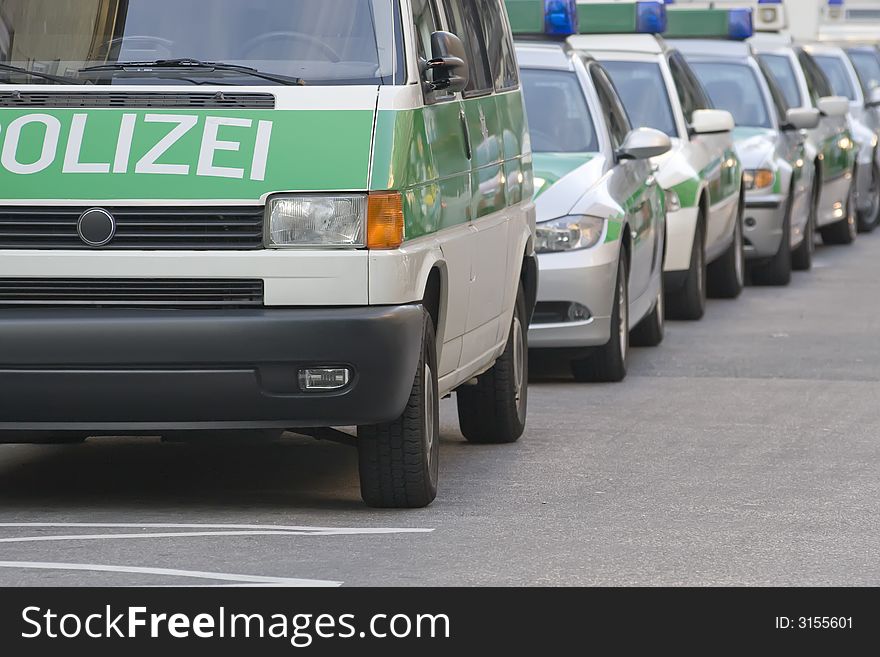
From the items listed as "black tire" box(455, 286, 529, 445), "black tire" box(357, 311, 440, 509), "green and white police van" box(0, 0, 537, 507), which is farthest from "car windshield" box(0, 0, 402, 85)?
"black tire" box(455, 286, 529, 445)

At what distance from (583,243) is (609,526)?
3.76 m

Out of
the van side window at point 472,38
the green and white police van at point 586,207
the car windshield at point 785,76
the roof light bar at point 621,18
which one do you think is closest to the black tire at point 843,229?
the car windshield at point 785,76

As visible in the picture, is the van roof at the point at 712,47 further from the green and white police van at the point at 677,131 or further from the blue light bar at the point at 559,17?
the blue light bar at the point at 559,17

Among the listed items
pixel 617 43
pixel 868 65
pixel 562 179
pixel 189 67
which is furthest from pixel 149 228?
pixel 868 65

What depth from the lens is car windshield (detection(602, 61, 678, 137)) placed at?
13867 millimetres

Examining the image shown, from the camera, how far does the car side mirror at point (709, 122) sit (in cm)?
1365

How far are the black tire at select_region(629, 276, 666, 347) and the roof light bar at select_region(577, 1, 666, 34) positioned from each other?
2.42 meters

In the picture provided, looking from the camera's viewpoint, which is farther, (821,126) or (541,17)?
(821,126)

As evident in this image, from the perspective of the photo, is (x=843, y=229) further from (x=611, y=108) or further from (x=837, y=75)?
(x=611, y=108)

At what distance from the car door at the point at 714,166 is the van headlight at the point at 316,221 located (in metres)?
7.24

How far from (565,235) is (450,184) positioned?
3.21m

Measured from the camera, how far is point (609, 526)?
23.3 feet

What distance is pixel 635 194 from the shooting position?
37.7ft
